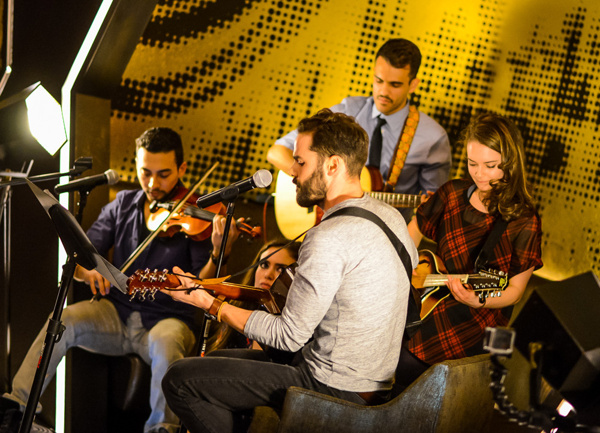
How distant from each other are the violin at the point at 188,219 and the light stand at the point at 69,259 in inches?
40.7

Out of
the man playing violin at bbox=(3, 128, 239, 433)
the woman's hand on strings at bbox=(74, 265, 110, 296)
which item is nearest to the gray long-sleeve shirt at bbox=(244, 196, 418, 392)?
the man playing violin at bbox=(3, 128, 239, 433)

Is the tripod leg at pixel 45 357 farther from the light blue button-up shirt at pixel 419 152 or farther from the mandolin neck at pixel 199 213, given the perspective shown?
the light blue button-up shirt at pixel 419 152

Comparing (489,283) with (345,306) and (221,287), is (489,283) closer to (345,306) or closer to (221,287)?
(345,306)

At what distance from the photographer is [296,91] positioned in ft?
16.0

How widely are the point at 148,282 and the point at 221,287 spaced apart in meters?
0.29

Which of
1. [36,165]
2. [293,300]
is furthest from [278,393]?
[36,165]

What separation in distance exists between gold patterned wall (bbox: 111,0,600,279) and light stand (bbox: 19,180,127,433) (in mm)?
2550

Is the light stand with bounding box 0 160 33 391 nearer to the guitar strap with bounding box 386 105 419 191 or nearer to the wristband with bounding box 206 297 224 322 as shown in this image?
the wristband with bounding box 206 297 224 322

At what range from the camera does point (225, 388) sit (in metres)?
2.43

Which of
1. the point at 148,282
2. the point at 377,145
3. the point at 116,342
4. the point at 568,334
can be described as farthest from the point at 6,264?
the point at 568,334

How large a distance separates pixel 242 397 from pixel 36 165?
1.95 metres

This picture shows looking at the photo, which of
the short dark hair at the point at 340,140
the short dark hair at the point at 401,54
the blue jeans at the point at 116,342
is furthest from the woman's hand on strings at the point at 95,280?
the short dark hair at the point at 401,54

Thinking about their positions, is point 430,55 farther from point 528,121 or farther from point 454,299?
point 454,299

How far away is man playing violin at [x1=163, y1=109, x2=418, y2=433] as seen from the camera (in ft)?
7.38
